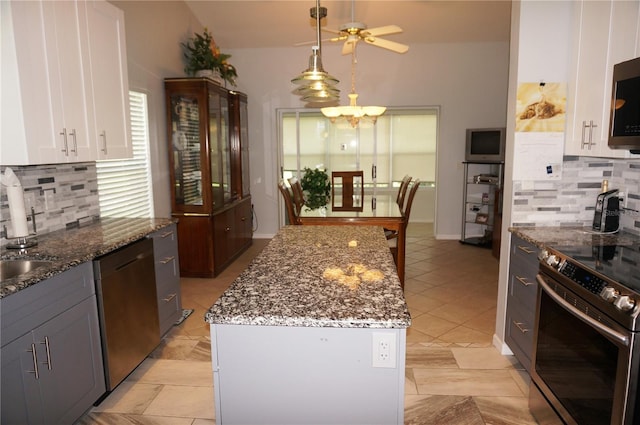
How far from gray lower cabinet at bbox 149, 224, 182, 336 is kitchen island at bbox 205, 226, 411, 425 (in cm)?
156

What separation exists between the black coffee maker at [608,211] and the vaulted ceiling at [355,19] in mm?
3289

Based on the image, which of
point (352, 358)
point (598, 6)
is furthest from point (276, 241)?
point (598, 6)

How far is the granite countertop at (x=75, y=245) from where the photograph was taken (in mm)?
1840

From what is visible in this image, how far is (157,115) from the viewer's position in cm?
429

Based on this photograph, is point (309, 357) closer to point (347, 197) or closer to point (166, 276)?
point (166, 276)

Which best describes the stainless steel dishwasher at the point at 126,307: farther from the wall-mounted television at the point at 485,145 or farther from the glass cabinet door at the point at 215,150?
the wall-mounted television at the point at 485,145

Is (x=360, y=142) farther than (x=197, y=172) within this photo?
Yes

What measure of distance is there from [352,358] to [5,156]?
1969 mm

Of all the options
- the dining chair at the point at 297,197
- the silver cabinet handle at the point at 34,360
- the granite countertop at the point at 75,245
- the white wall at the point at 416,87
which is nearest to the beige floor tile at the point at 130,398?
the silver cabinet handle at the point at 34,360

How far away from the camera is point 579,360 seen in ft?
6.12

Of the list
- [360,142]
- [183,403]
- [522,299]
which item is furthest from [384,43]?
[360,142]

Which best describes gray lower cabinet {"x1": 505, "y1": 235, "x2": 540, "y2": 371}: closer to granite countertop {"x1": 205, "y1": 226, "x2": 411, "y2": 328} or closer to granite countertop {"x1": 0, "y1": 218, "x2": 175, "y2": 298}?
granite countertop {"x1": 205, "y1": 226, "x2": 411, "y2": 328}

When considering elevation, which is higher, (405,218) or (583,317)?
(405,218)

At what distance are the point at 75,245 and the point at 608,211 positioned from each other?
3.12 meters
